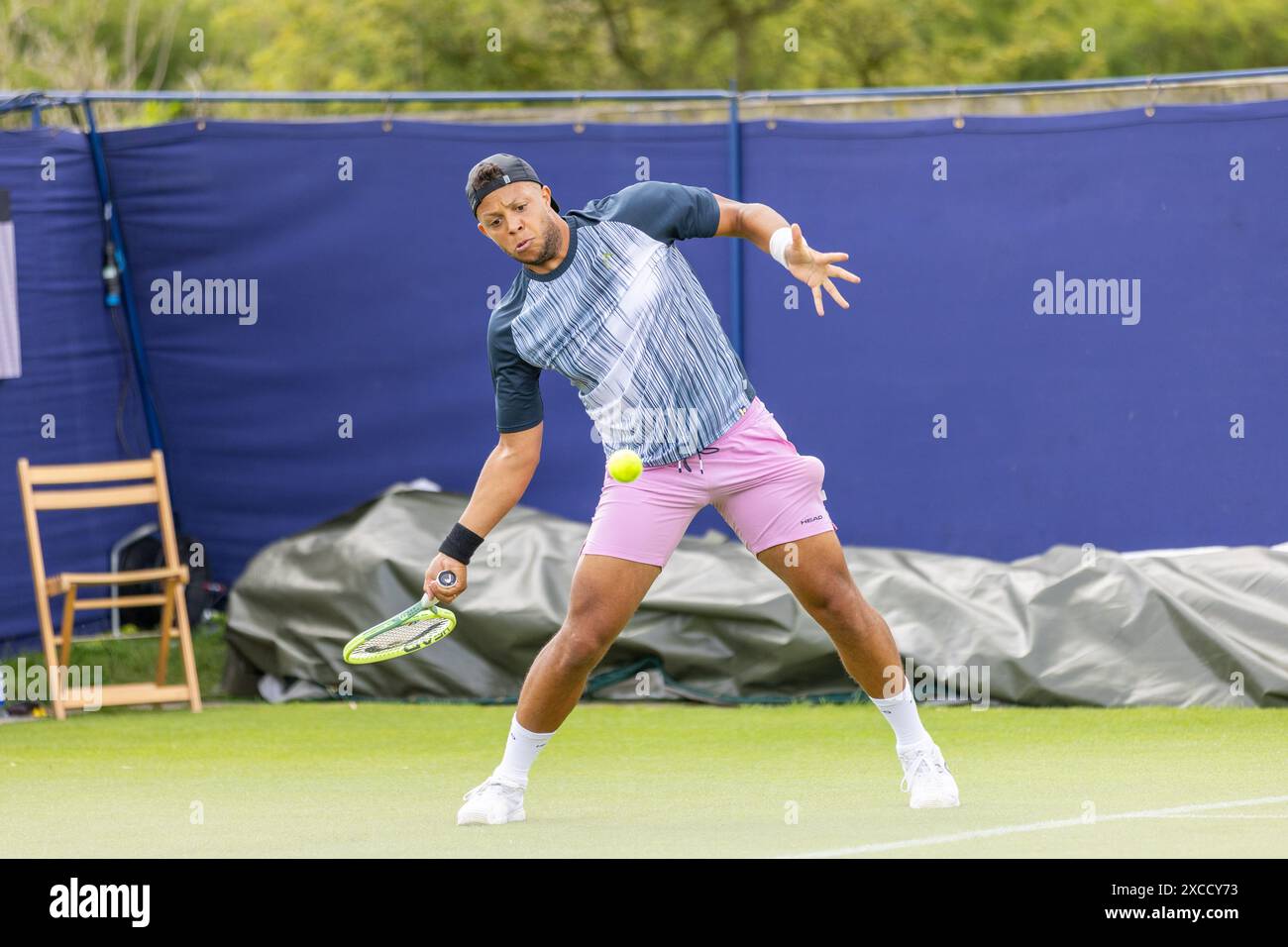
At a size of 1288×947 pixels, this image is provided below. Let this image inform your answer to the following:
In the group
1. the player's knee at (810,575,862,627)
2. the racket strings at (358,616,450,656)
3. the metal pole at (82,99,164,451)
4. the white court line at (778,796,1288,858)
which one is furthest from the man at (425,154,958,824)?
the metal pole at (82,99,164,451)

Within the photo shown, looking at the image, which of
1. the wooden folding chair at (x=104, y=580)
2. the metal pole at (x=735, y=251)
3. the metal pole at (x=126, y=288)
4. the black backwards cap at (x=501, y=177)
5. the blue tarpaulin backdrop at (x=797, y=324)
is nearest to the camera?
the black backwards cap at (x=501, y=177)

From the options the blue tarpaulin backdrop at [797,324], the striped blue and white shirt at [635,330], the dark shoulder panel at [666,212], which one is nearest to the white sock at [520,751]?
the striped blue and white shirt at [635,330]

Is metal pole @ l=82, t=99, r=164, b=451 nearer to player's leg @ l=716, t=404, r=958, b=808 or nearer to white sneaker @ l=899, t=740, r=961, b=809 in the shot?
player's leg @ l=716, t=404, r=958, b=808

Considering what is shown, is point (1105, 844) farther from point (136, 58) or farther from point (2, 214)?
point (136, 58)

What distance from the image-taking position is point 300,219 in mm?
11047

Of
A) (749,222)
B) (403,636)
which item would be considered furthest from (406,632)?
(749,222)

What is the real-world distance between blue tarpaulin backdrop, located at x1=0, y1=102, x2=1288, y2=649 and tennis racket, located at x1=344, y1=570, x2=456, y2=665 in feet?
15.1

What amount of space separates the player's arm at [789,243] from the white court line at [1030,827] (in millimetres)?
1482

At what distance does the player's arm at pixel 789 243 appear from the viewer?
5.69 meters

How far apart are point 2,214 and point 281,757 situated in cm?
370

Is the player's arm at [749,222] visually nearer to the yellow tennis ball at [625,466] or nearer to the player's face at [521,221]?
the player's face at [521,221]

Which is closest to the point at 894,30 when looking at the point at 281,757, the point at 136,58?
the point at 136,58

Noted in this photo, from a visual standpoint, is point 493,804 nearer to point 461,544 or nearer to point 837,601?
point 461,544

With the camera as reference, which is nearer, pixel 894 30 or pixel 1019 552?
pixel 1019 552
